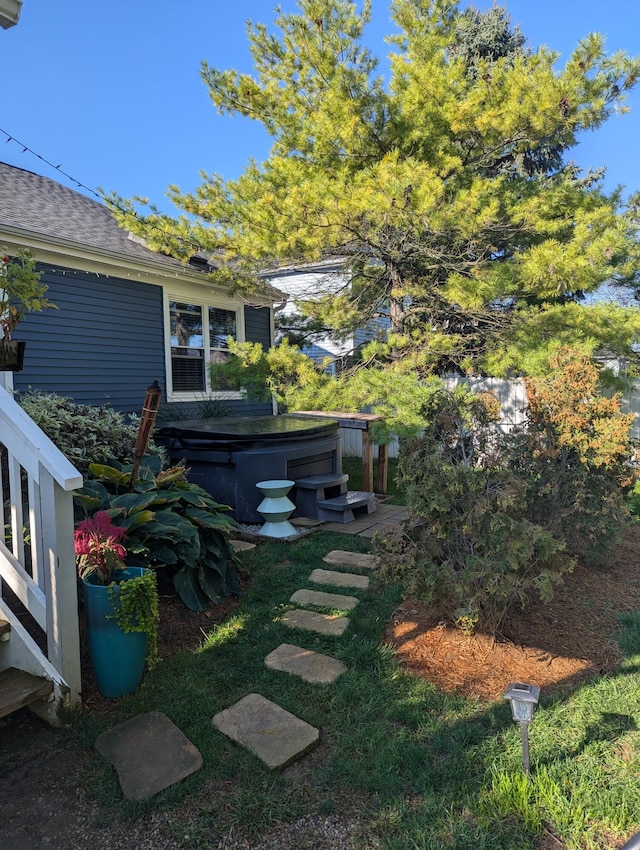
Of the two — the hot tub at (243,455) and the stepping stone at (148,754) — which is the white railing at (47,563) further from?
the hot tub at (243,455)

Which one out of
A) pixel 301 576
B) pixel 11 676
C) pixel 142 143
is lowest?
pixel 301 576

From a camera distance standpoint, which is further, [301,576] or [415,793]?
[301,576]

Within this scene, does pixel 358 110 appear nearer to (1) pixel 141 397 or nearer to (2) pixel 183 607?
(1) pixel 141 397

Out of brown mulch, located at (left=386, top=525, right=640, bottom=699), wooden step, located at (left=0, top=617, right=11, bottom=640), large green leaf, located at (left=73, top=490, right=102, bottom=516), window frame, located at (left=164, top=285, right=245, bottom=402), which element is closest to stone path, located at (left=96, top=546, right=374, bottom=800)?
brown mulch, located at (left=386, top=525, right=640, bottom=699)

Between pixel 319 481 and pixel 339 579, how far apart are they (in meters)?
1.93

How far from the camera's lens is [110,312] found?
7.24 metres

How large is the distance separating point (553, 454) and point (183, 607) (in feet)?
8.53

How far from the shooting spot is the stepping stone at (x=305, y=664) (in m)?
2.56

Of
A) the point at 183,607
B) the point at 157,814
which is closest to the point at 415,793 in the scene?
the point at 157,814

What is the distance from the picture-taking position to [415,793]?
1.79m

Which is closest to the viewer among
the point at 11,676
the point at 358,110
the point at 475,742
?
the point at 475,742

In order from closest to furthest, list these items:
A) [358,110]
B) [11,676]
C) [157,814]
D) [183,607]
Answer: [157,814] < [11,676] < [183,607] < [358,110]

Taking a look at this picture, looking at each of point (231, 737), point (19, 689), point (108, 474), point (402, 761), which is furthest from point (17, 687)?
point (108, 474)

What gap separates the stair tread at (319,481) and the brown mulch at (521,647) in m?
2.37
